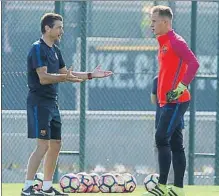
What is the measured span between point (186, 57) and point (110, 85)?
4.37 metres

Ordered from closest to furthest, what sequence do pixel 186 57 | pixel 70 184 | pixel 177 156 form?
pixel 186 57 → pixel 177 156 → pixel 70 184

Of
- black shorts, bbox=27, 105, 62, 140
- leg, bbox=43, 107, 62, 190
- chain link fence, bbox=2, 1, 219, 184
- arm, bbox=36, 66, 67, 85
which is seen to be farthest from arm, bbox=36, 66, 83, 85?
chain link fence, bbox=2, 1, 219, 184

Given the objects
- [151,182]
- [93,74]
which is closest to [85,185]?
[151,182]

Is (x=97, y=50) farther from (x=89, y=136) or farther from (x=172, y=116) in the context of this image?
(x=172, y=116)

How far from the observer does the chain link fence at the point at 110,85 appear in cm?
1208

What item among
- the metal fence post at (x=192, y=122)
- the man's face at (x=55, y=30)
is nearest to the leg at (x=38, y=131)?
the man's face at (x=55, y=30)

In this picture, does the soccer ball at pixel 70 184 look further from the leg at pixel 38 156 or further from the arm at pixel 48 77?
the arm at pixel 48 77

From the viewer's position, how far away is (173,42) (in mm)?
8047

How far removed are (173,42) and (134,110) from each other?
4.24 m

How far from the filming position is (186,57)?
314 inches

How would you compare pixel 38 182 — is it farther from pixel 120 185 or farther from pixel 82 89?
pixel 82 89

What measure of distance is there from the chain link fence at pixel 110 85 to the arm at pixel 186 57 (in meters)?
4.02

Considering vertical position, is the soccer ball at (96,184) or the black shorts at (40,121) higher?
the black shorts at (40,121)

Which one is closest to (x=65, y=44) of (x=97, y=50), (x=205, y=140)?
(x=97, y=50)
